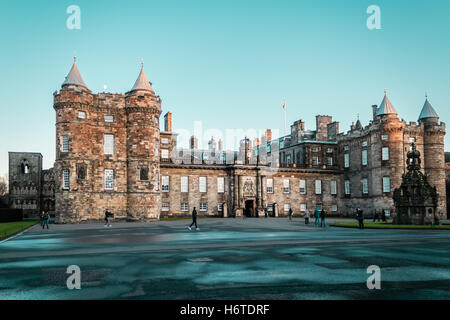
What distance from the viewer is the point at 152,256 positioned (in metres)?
13.5

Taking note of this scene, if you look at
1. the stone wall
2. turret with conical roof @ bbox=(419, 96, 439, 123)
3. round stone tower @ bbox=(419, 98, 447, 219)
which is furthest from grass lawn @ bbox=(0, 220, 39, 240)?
turret with conical roof @ bbox=(419, 96, 439, 123)

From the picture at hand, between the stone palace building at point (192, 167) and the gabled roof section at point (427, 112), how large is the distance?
17 centimetres

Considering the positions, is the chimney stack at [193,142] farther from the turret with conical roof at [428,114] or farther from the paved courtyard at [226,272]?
the paved courtyard at [226,272]

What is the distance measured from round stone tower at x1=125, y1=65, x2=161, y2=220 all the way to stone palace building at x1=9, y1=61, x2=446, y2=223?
0.11 meters

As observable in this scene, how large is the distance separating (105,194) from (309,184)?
105ft

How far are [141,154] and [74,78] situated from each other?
1110cm

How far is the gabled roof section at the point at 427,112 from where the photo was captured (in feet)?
189

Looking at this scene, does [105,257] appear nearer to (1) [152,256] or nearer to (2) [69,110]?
(1) [152,256]

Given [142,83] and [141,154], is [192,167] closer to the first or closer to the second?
[141,154]

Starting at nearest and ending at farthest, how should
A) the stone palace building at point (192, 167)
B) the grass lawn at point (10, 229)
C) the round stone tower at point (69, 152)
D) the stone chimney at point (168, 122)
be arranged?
the grass lawn at point (10, 229)
the round stone tower at point (69, 152)
the stone palace building at point (192, 167)
the stone chimney at point (168, 122)

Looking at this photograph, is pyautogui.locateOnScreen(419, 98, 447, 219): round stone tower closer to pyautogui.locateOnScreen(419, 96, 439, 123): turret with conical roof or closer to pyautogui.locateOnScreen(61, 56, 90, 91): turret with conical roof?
pyautogui.locateOnScreen(419, 96, 439, 123): turret with conical roof

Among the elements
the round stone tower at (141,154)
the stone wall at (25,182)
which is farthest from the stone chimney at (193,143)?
the stone wall at (25,182)

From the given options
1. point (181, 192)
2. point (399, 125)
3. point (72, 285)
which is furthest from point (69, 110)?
point (399, 125)

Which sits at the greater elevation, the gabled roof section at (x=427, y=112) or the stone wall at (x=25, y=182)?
the gabled roof section at (x=427, y=112)
